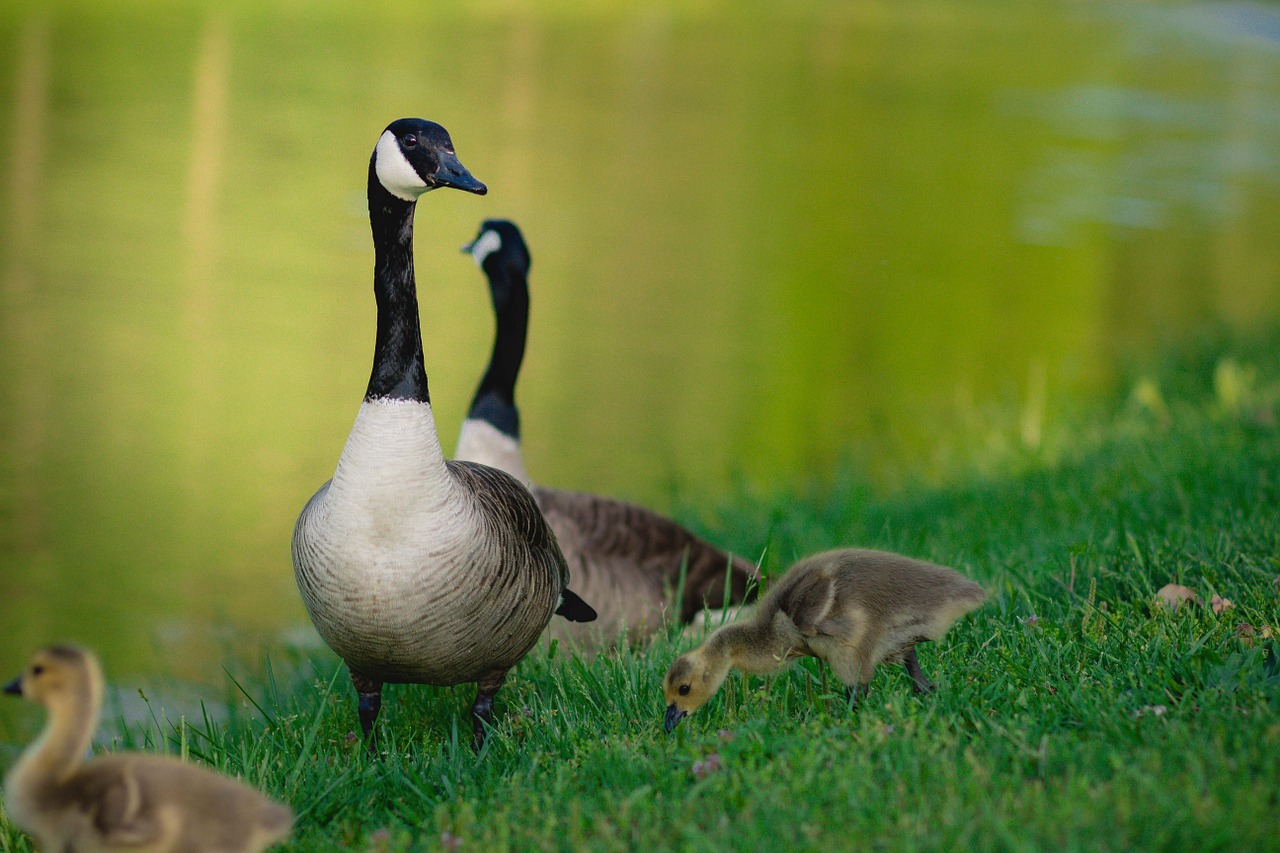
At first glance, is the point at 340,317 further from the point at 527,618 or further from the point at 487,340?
the point at 527,618

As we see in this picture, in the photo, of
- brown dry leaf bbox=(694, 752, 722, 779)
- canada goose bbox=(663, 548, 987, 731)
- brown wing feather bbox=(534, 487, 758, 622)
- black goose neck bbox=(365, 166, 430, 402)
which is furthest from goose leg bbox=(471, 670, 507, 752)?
brown wing feather bbox=(534, 487, 758, 622)

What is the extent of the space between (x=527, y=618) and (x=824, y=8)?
3792 cm

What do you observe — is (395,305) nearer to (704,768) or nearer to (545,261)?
(704,768)

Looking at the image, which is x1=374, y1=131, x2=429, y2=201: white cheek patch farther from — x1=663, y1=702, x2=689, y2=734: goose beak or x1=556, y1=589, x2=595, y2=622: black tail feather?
x1=663, y1=702, x2=689, y2=734: goose beak

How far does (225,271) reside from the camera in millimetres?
14539

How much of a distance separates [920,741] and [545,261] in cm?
1233

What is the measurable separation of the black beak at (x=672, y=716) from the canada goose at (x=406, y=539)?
0.64 m

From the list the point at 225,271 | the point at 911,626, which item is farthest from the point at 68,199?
the point at 911,626

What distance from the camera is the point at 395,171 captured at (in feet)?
14.5

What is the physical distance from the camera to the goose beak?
13.4 ft

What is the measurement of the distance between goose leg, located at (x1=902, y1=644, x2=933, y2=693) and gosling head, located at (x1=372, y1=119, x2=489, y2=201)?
78.1 inches

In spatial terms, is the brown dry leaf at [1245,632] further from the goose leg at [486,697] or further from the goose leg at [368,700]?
the goose leg at [368,700]

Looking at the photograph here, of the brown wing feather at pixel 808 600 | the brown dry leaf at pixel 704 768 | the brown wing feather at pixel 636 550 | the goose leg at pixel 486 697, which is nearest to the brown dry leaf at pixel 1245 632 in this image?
the brown wing feather at pixel 808 600

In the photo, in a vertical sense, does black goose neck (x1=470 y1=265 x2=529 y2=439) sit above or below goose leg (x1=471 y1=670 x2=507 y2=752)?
above
